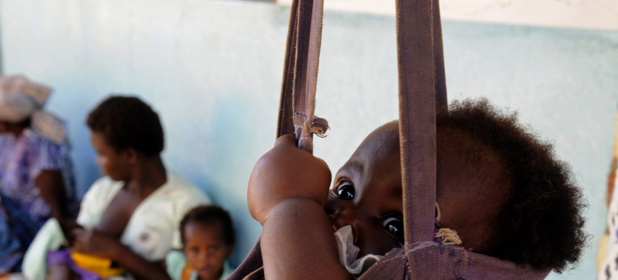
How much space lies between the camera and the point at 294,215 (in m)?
0.66

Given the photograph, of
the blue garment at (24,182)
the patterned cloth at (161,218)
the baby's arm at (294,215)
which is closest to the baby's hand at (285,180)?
the baby's arm at (294,215)

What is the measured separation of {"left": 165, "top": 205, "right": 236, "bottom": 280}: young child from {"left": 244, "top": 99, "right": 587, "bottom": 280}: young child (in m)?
1.73

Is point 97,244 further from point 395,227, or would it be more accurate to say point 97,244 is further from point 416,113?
point 416,113

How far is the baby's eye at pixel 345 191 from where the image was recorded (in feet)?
2.60

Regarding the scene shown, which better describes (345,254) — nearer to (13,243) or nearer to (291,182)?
(291,182)

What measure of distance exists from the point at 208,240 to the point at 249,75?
2.47 ft

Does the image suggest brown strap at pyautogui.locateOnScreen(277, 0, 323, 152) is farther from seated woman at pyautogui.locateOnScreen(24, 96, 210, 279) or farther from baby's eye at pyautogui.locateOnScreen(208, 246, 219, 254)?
seated woman at pyautogui.locateOnScreen(24, 96, 210, 279)

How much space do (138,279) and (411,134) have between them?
7.72ft

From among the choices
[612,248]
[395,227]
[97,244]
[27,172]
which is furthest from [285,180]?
[27,172]

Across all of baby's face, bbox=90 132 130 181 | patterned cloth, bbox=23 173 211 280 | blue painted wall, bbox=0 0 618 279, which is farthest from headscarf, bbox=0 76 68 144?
patterned cloth, bbox=23 173 211 280

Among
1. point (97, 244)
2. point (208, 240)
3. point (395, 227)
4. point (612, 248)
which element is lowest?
point (97, 244)

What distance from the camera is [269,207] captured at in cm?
70

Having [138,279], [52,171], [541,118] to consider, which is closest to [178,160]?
[138,279]

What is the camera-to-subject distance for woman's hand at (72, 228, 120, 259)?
8.81 ft
